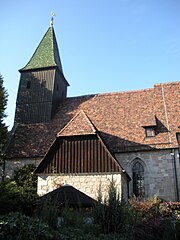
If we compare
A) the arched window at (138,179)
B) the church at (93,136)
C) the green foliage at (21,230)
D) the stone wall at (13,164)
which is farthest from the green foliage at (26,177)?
the green foliage at (21,230)

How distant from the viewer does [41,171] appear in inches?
651

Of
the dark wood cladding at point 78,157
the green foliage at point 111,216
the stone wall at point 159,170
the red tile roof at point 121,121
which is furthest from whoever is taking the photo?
the red tile roof at point 121,121

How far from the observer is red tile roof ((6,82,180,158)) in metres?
19.4

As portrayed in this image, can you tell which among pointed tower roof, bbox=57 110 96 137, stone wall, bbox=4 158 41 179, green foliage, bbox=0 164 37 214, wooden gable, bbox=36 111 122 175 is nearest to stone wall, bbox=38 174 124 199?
wooden gable, bbox=36 111 122 175

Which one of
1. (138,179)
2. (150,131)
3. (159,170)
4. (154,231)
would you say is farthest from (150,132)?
(154,231)

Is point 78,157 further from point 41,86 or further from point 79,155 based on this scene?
point 41,86

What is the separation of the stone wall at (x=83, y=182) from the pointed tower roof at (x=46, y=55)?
43.3ft

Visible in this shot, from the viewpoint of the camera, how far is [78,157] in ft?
53.8

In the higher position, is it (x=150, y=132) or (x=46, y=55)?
(x=46, y=55)

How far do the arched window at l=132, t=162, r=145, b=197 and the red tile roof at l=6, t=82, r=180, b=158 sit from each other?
49.5 inches

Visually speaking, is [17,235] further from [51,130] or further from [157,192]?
[51,130]

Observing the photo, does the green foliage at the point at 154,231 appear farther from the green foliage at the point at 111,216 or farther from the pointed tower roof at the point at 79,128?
the pointed tower roof at the point at 79,128

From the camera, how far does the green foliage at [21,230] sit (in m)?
5.89

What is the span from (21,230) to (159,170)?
45.0 feet
